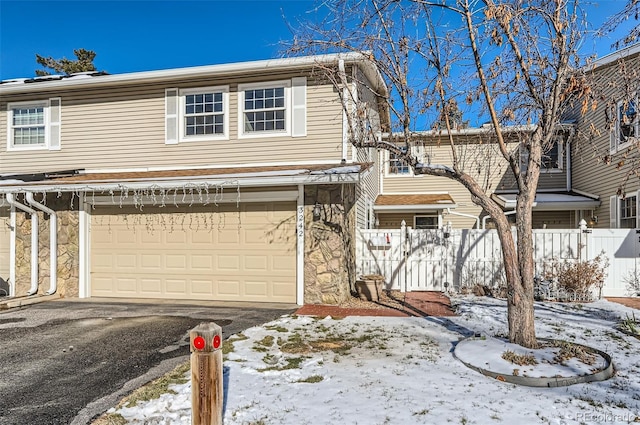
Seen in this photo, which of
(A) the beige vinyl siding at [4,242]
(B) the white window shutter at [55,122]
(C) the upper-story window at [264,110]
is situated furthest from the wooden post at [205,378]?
(B) the white window shutter at [55,122]

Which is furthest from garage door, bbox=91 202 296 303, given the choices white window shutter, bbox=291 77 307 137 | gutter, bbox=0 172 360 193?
white window shutter, bbox=291 77 307 137

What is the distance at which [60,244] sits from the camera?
32.3 ft

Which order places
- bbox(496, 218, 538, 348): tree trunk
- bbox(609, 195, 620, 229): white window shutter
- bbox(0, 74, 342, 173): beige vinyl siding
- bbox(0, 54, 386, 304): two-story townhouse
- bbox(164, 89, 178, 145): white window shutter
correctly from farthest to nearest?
bbox(609, 195, 620, 229): white window shutter < bbox(164, 89, 178, 145): white window shutter < bbox(0, 74, 342, 173): beige vinyl siding < bbox(0, 54, 386, 304): two-story townhouse < bbox(496, 218, 538, 348): tree trunk

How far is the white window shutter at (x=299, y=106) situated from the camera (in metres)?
9.36

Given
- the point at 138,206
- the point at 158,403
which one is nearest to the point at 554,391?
the point at 158,403

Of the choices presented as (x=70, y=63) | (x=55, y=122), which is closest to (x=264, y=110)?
(x=55, y=122)

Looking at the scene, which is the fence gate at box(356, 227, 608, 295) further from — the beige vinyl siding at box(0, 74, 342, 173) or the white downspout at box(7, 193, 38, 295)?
the white downspout at box(7, 193, 38, 295)

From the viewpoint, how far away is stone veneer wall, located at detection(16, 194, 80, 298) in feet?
32.2

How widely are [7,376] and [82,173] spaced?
6790 millimetres

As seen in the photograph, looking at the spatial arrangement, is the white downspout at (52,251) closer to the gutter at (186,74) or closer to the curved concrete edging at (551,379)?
the gutter at (186,74)

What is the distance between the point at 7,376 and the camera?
4699mm

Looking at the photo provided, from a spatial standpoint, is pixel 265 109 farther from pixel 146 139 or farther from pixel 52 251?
pixel 52 251

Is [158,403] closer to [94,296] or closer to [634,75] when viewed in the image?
[634,75]

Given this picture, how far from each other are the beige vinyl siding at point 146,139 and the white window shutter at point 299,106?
4.3 inches
